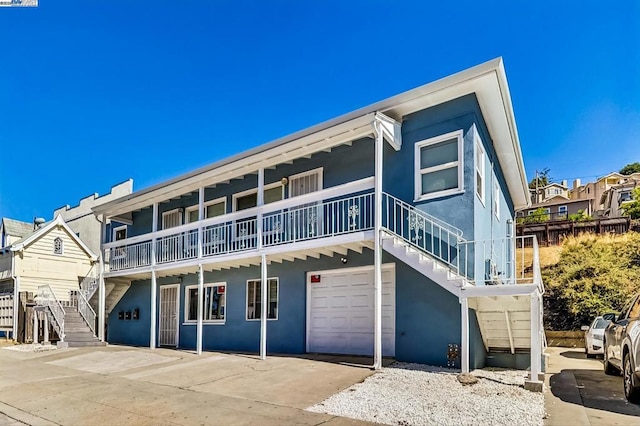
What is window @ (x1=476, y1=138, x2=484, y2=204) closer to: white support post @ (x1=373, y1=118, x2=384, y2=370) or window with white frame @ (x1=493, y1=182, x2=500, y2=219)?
window with white frame @ (x1=493, y1=182, x2=500, y2=219)

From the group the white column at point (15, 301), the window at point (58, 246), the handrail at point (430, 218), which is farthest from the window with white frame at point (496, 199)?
the window at point (58, 246)

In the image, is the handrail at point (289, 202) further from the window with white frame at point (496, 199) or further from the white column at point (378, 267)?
the window with white frame at point (496, 199)

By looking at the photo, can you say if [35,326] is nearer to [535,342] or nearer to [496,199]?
[496,199]

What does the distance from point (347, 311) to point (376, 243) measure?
9.59 ft

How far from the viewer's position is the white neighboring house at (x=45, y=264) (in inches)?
830

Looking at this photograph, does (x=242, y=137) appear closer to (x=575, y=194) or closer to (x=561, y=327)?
(x=561, y=327)

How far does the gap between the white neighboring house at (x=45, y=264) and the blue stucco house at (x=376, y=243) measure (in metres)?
7.82

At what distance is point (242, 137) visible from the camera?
19.5 meters

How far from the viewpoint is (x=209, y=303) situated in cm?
1578

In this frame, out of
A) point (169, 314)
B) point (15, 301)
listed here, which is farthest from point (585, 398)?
point (15, 301)

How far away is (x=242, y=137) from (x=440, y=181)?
422 inches

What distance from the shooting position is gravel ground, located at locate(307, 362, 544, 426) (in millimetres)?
6367

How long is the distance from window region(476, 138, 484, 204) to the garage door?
9.09 ft

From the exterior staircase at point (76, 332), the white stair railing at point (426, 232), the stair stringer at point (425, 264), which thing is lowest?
the exterior staircase at point (76, 332)
